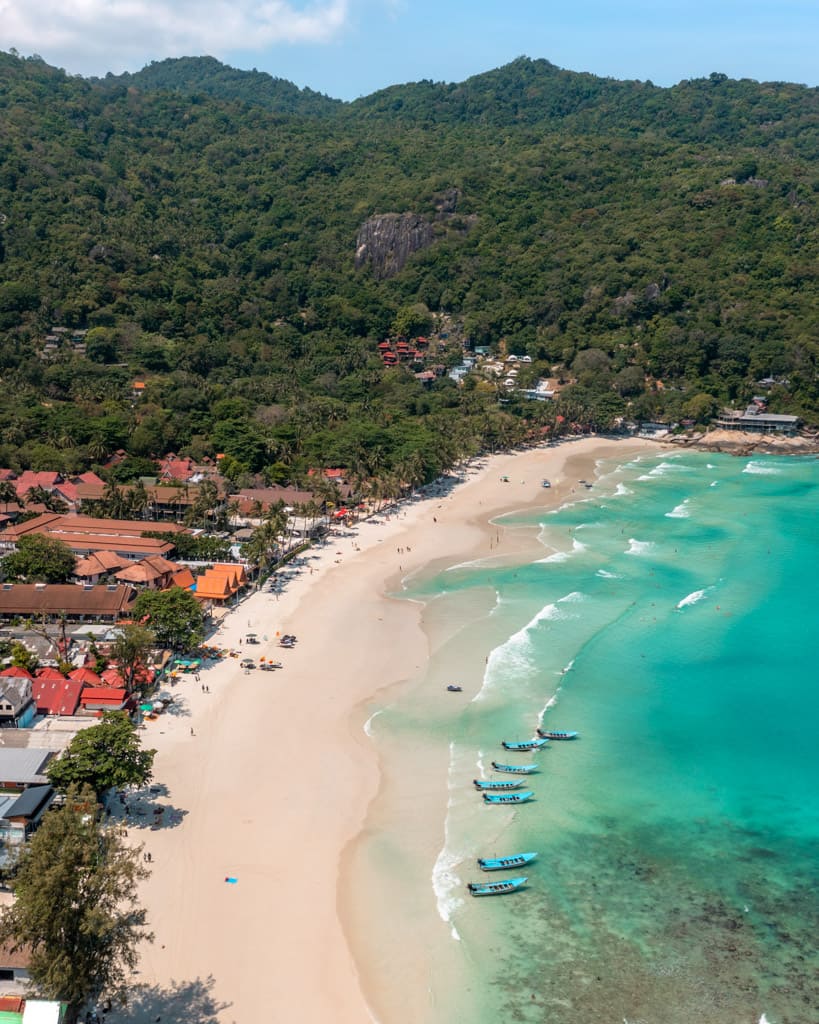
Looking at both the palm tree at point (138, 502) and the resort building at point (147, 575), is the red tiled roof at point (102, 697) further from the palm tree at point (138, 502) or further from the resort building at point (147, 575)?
the palm tree at point (138, 502)

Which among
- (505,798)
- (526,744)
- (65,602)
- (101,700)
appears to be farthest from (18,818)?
(65,602)

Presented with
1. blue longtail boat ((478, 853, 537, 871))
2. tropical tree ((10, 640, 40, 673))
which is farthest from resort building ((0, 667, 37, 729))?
blue longtail boat ((478, 853, 537, 871))

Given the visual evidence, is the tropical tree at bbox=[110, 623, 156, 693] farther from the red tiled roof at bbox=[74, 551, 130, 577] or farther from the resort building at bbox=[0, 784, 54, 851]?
the red tiled roof at bbox=[74, 551, 130, 577]

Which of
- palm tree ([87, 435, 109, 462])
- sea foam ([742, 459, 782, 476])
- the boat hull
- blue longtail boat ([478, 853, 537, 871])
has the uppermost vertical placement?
palm tree ([87, 435, 109, 462])

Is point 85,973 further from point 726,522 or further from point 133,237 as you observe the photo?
point 133,237

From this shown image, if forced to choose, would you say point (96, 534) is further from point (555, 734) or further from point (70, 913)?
point (70, 913)

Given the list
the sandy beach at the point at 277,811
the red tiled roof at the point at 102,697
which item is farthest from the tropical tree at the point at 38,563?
the red tiled roof at the point at 102,697
